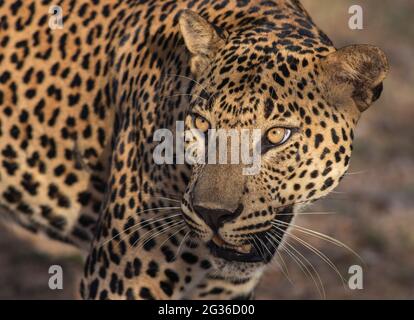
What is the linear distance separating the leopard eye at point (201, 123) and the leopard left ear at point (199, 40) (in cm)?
37

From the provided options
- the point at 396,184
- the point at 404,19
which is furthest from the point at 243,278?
the point at 404,19

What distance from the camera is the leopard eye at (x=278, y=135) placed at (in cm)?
586

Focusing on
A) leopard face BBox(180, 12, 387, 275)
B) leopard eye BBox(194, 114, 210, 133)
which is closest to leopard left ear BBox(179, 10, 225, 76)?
leopard face BBox(180, 12, 387, 275)

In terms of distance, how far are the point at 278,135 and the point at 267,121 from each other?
0.35 ft

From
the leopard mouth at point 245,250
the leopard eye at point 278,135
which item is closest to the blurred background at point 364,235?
the leopard mouth at point 245,250

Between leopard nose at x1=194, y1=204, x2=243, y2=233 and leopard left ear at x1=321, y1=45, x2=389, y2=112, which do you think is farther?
Answer: leopard left ear at x1=321, y1=45, x2=389, y2=112

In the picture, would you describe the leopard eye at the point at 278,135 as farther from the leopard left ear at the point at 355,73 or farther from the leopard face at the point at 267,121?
the leopard left ear at the point at 355,73

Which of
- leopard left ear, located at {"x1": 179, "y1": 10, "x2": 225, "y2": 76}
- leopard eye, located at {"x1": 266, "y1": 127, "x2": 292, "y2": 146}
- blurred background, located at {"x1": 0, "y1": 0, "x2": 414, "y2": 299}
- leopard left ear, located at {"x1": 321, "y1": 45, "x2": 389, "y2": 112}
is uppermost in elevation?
leopard left ear, located at {"x1": 179, "y1": 10, "x2": 225, "y2": 76}

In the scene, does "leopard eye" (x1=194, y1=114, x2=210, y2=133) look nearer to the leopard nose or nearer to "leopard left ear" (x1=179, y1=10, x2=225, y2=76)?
"leopard left ear" (x1=179, y1=10, x2=225, y2=76)

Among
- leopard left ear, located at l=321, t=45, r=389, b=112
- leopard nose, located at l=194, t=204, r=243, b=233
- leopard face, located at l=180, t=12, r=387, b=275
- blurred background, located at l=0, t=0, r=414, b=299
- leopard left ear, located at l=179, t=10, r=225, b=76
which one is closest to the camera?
leopard nose, located at l=194, t=204, r=243, b=233

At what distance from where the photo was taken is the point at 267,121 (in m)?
5.84

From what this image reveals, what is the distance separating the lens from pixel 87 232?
750cm

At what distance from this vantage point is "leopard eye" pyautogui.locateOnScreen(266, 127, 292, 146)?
19.2ft

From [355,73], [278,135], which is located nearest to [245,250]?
[278,135]
